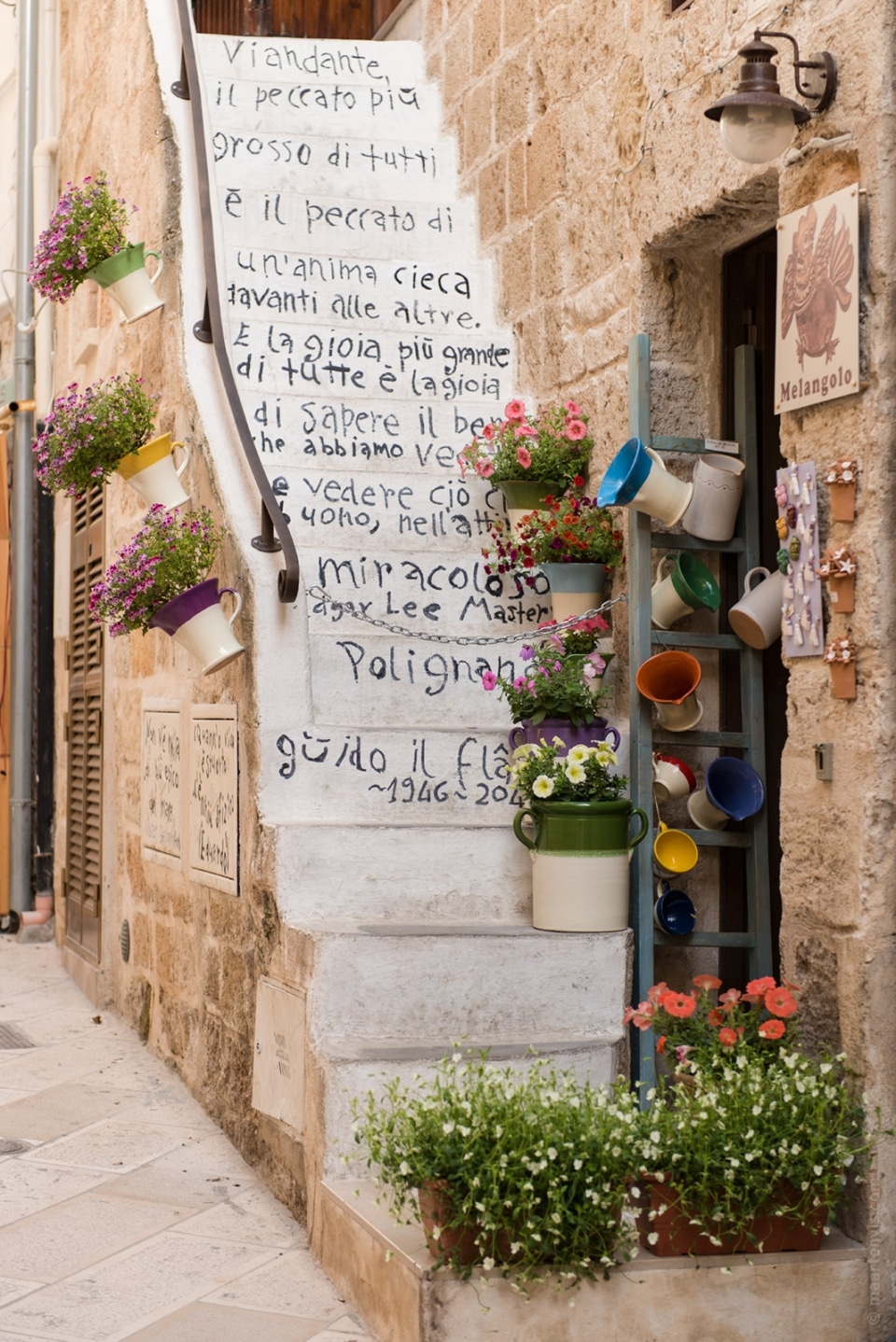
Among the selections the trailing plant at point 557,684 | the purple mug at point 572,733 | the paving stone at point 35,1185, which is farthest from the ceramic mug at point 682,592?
the paving stone at point 35,1185

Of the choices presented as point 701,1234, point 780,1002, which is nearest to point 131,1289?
point 701,1234

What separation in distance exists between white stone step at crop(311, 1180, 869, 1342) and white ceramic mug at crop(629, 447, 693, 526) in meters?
1.71

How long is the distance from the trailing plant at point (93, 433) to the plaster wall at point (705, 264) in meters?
1.24

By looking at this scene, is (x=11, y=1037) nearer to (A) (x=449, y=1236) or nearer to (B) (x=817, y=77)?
(A) (x=449, y=1236)

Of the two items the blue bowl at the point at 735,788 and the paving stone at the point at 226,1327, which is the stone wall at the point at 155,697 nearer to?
the paving stone at the point at 226,1327

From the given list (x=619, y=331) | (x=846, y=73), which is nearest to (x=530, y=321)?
(x=619, y=331)

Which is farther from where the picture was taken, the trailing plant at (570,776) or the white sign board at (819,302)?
the trailing plant at (570,776)

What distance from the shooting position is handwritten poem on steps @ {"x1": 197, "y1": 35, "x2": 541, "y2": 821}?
4262 millimetres

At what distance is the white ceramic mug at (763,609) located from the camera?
3783mm

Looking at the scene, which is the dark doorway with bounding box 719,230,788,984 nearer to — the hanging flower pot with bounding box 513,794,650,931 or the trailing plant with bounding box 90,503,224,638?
the hanging flower pot with bounding box 513,794,650,931

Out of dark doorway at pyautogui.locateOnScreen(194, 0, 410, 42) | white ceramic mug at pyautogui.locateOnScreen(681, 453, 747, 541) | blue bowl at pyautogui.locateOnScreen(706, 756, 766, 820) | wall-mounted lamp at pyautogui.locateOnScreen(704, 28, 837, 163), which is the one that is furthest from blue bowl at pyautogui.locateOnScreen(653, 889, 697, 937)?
dark doorway at pyautogui.locateOnScreen(194, 0, 410, 42)

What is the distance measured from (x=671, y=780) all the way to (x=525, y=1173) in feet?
4.68

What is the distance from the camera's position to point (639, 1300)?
2812mm

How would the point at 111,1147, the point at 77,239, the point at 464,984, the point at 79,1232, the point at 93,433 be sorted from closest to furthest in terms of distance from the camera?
1. the point at 79,1232
2. the point at 464,984
3. the point at 111,1147
4. the point at 93,433
5. the point at 77,239
